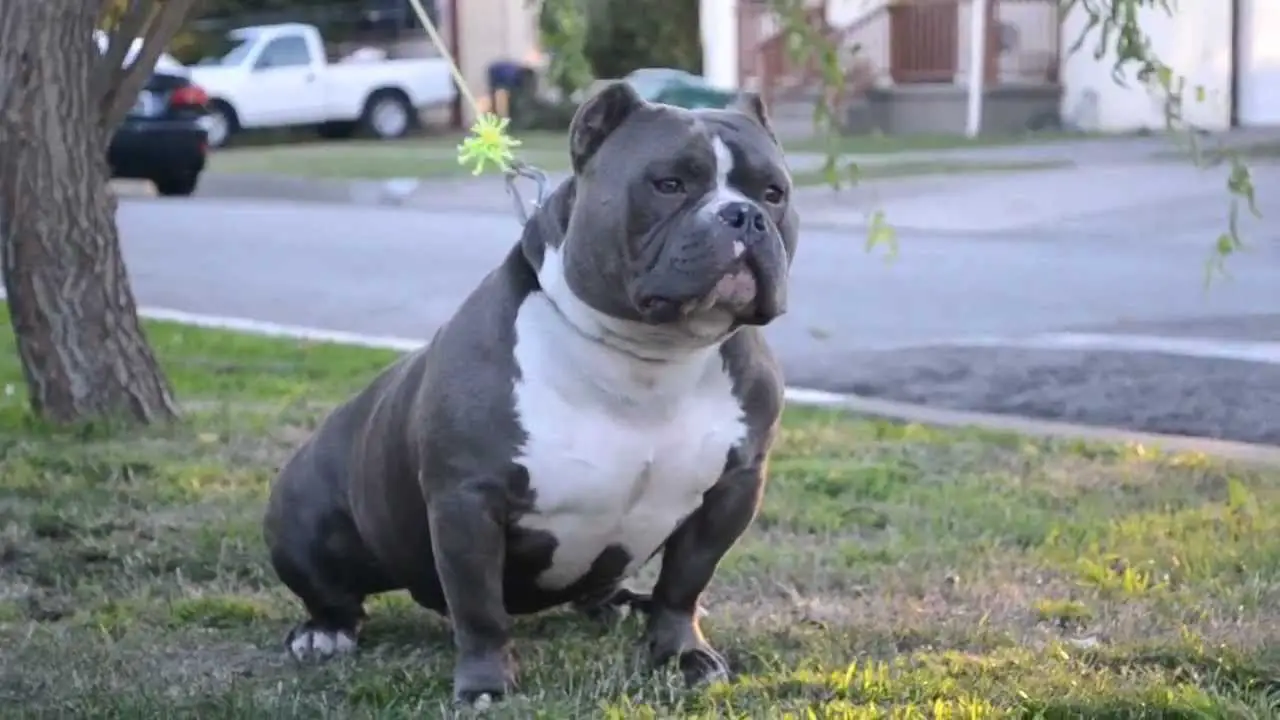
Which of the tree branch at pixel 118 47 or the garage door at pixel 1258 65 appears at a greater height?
the tree branch at pixel 118 47

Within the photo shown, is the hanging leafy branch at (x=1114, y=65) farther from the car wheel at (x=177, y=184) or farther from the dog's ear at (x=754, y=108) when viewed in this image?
the car wheel at (x=177, y=184)

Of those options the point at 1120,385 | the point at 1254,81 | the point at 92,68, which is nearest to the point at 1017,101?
the point at 1254,81

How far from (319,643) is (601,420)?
2.98 feet

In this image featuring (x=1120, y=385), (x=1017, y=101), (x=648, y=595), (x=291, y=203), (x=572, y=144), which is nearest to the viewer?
(x=572, y=144)

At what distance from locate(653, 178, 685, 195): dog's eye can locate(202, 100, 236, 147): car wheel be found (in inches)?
1010

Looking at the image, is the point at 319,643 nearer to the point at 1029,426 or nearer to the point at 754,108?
the point at 754,108

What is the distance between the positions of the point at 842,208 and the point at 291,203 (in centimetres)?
572

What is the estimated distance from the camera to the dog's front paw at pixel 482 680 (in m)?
3.52

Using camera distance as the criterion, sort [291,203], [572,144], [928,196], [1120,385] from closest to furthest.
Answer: [572,144] → [1120,385] → [928,196] → [291,203]

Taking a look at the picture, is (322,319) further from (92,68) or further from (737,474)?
(737,474)

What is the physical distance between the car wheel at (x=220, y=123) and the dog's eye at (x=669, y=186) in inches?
1010

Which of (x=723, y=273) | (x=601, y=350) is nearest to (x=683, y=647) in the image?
(x=601, y=350)

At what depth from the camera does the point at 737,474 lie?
3.58m

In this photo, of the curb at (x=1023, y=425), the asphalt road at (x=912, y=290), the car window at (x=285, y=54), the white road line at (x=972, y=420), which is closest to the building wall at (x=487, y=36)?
the car window at (x=285, y=54)
